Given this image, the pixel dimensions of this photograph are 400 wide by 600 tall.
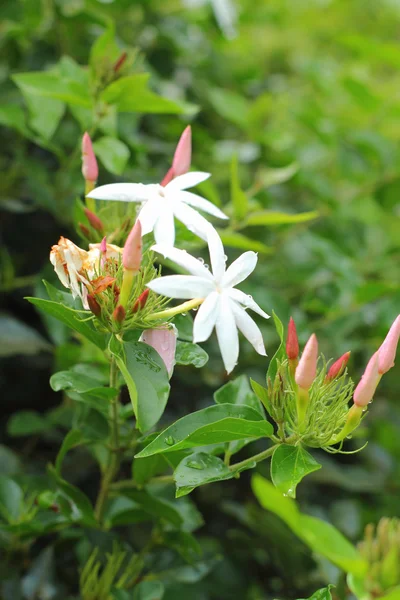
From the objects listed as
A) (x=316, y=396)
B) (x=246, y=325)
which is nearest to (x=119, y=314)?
(x=246, y=325)

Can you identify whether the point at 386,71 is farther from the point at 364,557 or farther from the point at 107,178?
the point at 364,557

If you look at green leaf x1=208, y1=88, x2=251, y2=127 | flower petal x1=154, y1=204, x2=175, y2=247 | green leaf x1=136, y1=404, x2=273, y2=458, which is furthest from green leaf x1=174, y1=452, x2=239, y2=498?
green leaf x1=208, y1=88, x2=251, y2=127

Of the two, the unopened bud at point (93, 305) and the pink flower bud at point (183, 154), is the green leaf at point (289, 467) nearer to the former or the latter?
the unopened bud at point (93, 305)

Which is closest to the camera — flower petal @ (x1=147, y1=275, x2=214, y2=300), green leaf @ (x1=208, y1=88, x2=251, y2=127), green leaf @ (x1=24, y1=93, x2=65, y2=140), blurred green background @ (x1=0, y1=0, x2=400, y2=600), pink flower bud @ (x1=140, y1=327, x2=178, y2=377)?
flower petal @ (x1=147, y1=275, x2=214, y2=300)

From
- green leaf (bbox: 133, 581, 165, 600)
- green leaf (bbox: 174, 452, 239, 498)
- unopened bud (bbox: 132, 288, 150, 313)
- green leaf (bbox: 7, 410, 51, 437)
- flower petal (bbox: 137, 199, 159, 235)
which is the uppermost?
flower petal (bbox: 137, 199, 159, 235)

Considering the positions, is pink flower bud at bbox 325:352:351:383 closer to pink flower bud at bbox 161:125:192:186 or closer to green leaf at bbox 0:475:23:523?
pink flower bud at bbox 161:125:192:186

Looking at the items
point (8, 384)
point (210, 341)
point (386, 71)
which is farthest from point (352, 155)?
point (386, 71)
